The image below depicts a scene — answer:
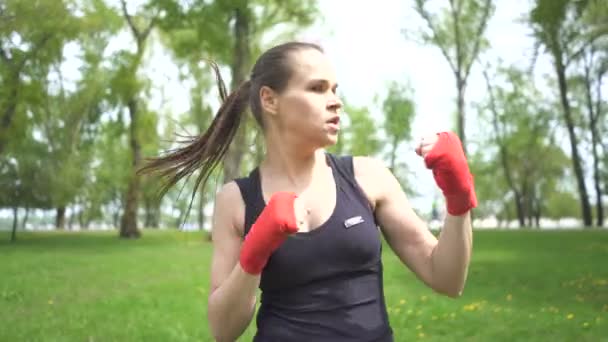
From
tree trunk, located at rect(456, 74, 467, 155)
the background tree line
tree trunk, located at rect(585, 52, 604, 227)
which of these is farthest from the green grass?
tree trunk, located at rect(585, 52, 604, 227)

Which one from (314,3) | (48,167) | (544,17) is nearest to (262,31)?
(314,3)

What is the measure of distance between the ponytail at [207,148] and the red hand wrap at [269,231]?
2.35 feet

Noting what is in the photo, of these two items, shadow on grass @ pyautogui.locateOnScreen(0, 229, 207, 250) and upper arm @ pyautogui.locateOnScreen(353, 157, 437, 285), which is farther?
shadow on grass @ pyautogui.locateOnScreen(0, 229, 207, 250)

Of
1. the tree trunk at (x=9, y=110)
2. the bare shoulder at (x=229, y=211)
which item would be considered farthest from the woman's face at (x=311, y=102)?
the tree trunk at (x=9, y=110)

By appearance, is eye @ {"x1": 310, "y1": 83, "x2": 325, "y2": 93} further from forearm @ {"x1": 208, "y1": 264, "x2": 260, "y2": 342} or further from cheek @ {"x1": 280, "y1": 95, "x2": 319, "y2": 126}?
forearm @ {"x1": 208, "y1": 264, "x2": 260, "y2": 342}

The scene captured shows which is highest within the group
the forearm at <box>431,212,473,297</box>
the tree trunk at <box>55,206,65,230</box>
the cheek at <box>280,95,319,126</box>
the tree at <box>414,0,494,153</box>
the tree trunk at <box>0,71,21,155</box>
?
the tree at <box>414,0,494,153</box>

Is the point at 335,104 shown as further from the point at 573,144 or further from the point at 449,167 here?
the point at 573,144

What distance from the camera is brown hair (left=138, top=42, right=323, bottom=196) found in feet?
8.09

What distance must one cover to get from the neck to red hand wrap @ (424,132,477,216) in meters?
0.47

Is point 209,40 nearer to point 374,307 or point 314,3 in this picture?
point 314,3

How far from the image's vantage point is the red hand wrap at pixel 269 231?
2.01 metres

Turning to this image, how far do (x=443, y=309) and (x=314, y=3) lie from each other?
20705mm

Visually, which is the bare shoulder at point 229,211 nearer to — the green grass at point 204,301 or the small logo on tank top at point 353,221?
the small logo on tank top at point 353,221

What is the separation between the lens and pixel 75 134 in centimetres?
3441
